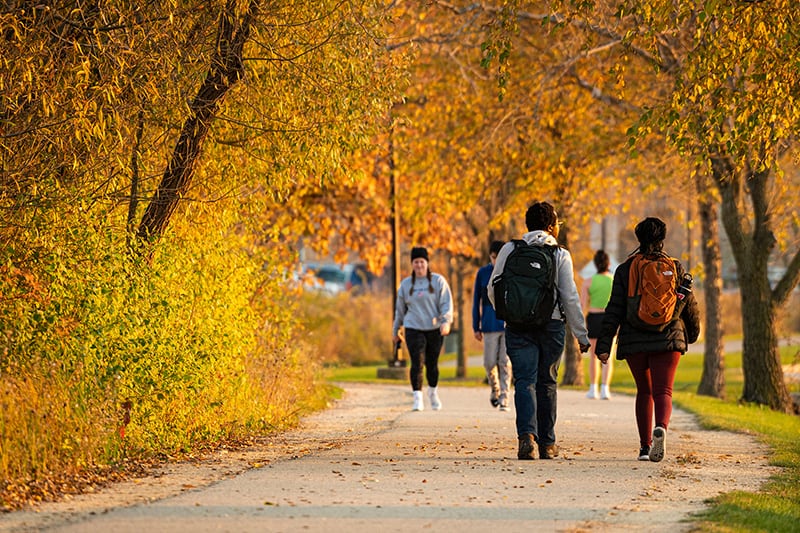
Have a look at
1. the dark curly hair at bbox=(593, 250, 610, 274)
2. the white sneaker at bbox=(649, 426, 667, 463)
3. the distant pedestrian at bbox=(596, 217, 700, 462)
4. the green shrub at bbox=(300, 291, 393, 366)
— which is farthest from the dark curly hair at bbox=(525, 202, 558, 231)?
the green shrub at bbox=(300, 291, 393, 366)

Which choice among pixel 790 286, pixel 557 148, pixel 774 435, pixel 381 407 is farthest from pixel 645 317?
pixel 557 148

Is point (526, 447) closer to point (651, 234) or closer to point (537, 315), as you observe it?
point (537, 315)

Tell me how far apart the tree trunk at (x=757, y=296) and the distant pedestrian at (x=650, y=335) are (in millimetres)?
10133

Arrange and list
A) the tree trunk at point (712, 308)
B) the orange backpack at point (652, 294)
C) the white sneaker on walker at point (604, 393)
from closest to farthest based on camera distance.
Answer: the orange backpack at point (652, 294) → the white sneaker on walker at point (604, 393) → the tree trunk at point (712, 308)

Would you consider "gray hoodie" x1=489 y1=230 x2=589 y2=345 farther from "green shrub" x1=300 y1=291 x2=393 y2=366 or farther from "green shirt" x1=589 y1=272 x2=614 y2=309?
"green shrub" x1=300 y1=291 x2=393 y2=366

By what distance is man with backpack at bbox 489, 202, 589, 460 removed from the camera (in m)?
11.0

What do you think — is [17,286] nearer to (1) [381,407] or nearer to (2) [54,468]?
(2) [54,468]

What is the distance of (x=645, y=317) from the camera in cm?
1083

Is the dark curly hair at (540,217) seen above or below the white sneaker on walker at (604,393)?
above

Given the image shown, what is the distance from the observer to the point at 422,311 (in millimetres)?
16094

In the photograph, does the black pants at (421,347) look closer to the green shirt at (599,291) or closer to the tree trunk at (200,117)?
the green shirt at (599,291)

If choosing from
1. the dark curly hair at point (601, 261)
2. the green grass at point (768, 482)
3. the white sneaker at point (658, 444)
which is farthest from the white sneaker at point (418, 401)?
the white sneaker at point (658, 444)

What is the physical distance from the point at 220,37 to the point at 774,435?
7.23m

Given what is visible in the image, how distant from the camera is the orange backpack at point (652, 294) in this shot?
1080 centimetres
